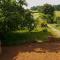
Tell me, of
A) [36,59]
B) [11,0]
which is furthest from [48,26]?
[36,59]

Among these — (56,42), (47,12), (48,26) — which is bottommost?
(56,42)

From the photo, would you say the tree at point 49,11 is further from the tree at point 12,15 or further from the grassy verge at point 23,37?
the tree at point 12,15

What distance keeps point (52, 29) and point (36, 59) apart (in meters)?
6.73

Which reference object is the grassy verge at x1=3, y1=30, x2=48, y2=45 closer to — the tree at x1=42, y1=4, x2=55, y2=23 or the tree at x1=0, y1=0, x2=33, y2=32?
the tree at x1=0, y1=0, x2=33, y2=32

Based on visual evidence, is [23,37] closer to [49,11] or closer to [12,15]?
[12,15]

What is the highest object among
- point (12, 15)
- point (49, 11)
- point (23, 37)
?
point (49, 11)

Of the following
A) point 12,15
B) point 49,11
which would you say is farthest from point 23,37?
point 49,11

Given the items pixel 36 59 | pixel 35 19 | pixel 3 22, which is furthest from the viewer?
pixel 35 19

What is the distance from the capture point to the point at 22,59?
9.66 meters

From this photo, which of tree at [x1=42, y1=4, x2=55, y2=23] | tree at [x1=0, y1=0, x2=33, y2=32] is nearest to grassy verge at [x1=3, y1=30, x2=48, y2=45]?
tree at [x1=0, y1=0, x2=33, y2=32]

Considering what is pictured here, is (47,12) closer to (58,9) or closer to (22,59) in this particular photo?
(58,9)

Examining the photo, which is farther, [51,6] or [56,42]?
[51,6]

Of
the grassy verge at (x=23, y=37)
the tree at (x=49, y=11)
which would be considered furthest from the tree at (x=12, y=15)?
the tree at (x=49, y=11)

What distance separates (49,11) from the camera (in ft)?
54.0
